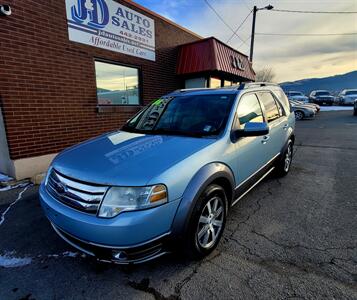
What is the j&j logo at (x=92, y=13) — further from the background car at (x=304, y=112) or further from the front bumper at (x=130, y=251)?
the background car at (x=304, y=112)

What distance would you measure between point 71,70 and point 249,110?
4.47 meters

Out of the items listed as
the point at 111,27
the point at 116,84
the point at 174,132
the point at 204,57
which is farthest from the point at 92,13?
the point at 174,132

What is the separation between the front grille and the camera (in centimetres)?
199

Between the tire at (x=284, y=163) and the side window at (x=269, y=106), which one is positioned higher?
the side window at (x=269, y=106)

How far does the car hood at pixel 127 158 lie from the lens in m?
2.01

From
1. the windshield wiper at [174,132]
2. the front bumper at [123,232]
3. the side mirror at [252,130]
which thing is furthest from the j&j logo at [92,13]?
the front bumper at [123,232]

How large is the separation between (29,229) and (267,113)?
152 inches

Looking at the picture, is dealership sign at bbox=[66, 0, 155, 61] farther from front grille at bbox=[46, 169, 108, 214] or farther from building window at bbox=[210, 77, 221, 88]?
front grille at bbox=[46, 169, 108, 214]

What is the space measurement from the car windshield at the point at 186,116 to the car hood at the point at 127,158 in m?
A: 0.27

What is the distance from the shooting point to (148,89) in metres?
8.02

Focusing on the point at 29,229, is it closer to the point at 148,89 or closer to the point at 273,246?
the point at 273,246

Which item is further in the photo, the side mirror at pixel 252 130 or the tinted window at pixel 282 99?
the tinted window at pixel 282 99

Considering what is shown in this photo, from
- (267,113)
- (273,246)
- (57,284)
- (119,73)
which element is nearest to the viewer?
(57,284)

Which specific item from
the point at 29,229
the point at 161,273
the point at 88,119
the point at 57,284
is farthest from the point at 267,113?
the point at 88,119
